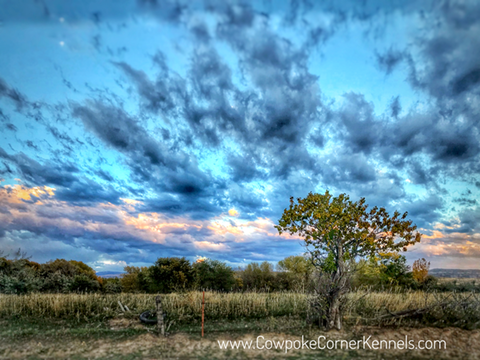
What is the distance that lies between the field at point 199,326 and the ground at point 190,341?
30 millimetres

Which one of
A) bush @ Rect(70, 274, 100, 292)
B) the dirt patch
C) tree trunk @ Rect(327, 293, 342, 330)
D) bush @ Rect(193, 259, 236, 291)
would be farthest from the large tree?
bush @ Rect(70, 274, 100, 292)

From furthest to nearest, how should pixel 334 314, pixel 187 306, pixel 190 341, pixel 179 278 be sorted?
pixel 179 278
pixel 187 306
pixel 334 314
pixel 190 341

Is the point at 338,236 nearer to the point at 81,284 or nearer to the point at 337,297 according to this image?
the point at 337,297

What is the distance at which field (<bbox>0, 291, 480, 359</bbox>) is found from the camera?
8914 millimetres

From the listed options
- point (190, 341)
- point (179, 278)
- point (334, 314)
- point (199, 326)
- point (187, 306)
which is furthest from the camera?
point (179, 278)

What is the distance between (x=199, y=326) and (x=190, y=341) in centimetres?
293

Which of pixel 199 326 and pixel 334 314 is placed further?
pixel 199 326

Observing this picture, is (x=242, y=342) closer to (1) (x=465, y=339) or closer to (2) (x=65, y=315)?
(1) (x=465, y=339)

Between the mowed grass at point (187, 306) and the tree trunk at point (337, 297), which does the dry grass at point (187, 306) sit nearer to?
the mowed grass at point (187, 306)

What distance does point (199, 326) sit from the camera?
1262cm

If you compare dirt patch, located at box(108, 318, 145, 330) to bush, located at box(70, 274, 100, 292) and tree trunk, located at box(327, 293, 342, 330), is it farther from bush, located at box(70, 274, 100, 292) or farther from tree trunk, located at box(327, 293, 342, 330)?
bush, located at box(70, 274, 100, 292)

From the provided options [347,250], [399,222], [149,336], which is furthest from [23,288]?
[399,222]

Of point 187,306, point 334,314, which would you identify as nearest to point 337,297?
point 334,314

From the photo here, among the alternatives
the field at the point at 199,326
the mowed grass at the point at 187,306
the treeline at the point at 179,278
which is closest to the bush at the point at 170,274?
the treeline at the point at 179,278
